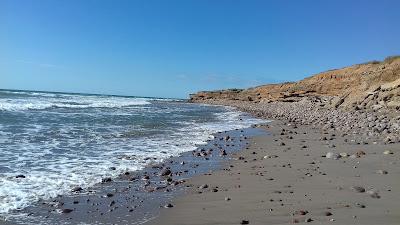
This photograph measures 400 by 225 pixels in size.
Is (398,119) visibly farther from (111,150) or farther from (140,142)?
(111,150)

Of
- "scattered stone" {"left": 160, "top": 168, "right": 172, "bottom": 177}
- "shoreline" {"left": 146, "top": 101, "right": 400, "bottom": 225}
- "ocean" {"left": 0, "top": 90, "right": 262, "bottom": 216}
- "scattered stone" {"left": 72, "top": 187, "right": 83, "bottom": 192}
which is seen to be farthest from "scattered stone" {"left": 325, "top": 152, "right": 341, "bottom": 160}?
"scattered stone" {"left": 72, "top": 187, "right": 83, "bottom": 192}

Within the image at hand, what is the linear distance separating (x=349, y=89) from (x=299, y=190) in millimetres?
46680

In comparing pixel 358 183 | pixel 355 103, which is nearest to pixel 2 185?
pixel 358 183

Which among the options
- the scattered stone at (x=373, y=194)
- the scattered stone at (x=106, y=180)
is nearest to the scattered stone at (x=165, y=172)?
the scattered stone at (x=106, y=180)

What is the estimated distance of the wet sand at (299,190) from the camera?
5.21 m

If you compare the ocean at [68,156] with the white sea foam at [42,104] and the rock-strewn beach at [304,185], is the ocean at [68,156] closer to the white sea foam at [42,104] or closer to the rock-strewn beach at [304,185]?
the rock-strewn beach at [304,185]

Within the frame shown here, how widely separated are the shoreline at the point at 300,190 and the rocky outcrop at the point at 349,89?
47.2ft

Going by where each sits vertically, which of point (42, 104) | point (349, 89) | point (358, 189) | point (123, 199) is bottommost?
point (123, 199)

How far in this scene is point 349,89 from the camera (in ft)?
164

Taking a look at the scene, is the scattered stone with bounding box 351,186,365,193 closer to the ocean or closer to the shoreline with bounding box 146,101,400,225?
the shoreline with bounding box 146,101,400,225

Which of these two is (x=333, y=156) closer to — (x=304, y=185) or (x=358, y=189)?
(x=304, y=185)

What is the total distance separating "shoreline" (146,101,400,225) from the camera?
5215 mm

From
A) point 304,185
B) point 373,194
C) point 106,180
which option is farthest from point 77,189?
point 373,194

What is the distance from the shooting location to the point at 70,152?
1132 centimetres
